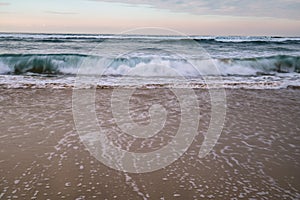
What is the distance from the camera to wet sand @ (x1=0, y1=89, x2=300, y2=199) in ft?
8.26

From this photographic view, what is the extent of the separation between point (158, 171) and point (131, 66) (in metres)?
10.0

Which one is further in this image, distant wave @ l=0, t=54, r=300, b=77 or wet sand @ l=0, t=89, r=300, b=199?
distant wave @ l=0, t=54, r=300, b=77

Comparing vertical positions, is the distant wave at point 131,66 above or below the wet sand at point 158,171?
above

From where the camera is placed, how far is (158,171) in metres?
2.94

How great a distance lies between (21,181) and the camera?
8.67 ft

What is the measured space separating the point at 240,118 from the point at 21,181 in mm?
3646

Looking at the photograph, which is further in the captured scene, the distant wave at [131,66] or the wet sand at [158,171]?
the distant wave at [131,66]

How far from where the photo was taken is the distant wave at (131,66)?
39.8 ft

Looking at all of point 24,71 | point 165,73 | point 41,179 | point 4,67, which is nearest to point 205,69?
point 165,73

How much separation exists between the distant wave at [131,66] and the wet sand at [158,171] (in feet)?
22.2

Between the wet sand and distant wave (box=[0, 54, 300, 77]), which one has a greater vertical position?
distant wave (box=[0, 54, 300, 77])

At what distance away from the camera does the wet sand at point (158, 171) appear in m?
2.52

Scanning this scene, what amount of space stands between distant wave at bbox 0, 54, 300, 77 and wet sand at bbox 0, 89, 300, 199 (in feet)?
22.2

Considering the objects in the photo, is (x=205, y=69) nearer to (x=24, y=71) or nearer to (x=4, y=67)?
(x=24, y=71)
